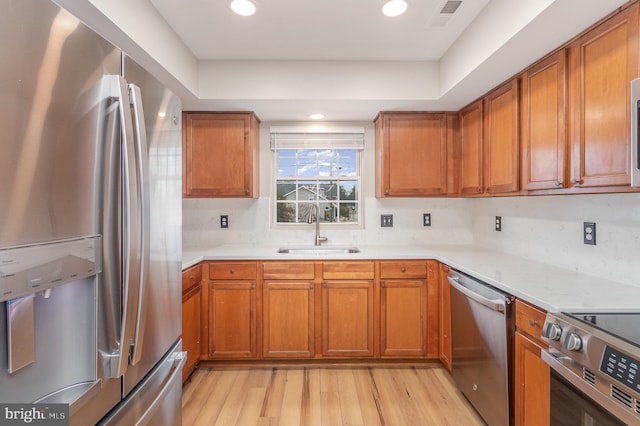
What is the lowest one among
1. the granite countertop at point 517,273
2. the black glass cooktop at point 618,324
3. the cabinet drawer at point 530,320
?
the cabinet drawer at point 530,320

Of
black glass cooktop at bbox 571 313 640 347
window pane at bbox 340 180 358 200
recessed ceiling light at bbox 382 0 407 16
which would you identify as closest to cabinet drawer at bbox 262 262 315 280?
window pane at bbox 340 180 358 200

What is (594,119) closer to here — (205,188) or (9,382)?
(9,382)

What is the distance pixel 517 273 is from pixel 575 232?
46cm

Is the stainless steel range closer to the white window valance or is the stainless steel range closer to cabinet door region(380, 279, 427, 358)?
cabinet door region(380, 279, 427, 358)

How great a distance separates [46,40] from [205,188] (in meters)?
2.15

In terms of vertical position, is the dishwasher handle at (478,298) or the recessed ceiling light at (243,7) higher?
the recessed ceiling light at (243,7)

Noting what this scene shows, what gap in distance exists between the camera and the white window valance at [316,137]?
3.13 metres

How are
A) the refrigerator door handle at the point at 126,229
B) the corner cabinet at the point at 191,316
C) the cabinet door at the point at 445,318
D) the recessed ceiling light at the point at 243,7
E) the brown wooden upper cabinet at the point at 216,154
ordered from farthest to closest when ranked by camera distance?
1. the brown wooden upper cabinet at the point at 216,154
2. the cabinet door at the point at 445,318
3. the corner cabinet at the point at 191,316
4. the recessed ceiling light at the point at 243,7
5. the refrigerator door handle at the point at 126,229

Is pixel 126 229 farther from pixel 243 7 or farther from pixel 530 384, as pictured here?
pixel 530 384

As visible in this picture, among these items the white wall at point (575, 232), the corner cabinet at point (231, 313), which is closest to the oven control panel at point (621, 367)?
the white wall at point (575, 232)

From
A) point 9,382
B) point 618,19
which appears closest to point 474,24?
point 618,19

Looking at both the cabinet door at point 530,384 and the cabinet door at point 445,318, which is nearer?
the cabinet door at point 530,384

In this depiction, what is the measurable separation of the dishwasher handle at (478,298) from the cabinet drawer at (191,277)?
187 cm

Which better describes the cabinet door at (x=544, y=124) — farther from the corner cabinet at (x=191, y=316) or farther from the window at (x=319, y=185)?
the corner cabinet at (x=191, y=316)
